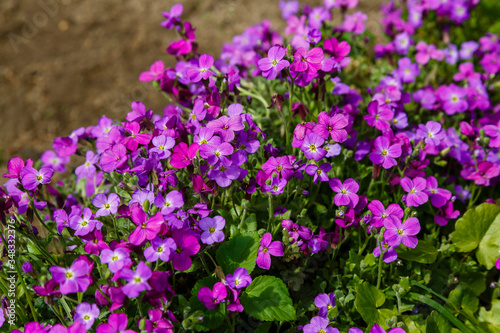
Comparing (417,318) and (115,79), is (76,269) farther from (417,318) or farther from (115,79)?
(115,79)

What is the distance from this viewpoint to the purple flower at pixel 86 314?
184cm

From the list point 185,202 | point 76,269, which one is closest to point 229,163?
point 185,202

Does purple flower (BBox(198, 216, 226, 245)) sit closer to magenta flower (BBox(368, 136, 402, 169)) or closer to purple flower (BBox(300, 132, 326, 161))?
purple flower (BBox(300, 132, 326, 161))

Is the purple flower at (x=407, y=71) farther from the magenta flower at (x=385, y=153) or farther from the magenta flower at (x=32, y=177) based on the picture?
the magenta flower at (x=32, y=177)

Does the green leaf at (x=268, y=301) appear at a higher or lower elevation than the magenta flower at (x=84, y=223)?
lower

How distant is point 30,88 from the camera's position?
474 cm

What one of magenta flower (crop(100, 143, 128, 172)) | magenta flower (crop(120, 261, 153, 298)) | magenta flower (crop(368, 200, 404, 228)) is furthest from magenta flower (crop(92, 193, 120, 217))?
magenta flower (crop(368, 200, 404, 228))

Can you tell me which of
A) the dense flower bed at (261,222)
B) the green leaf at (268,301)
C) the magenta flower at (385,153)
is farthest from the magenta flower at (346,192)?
the green leaf at (268,301)

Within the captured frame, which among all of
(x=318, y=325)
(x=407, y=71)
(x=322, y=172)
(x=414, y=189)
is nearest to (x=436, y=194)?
(x=414, y=189)

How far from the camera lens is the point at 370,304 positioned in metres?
2.22

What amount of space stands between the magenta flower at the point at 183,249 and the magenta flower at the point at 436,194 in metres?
1.30

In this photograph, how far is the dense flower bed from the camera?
1.96 meters

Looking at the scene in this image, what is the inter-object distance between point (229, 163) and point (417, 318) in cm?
125

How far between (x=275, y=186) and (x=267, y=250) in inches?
11.9
